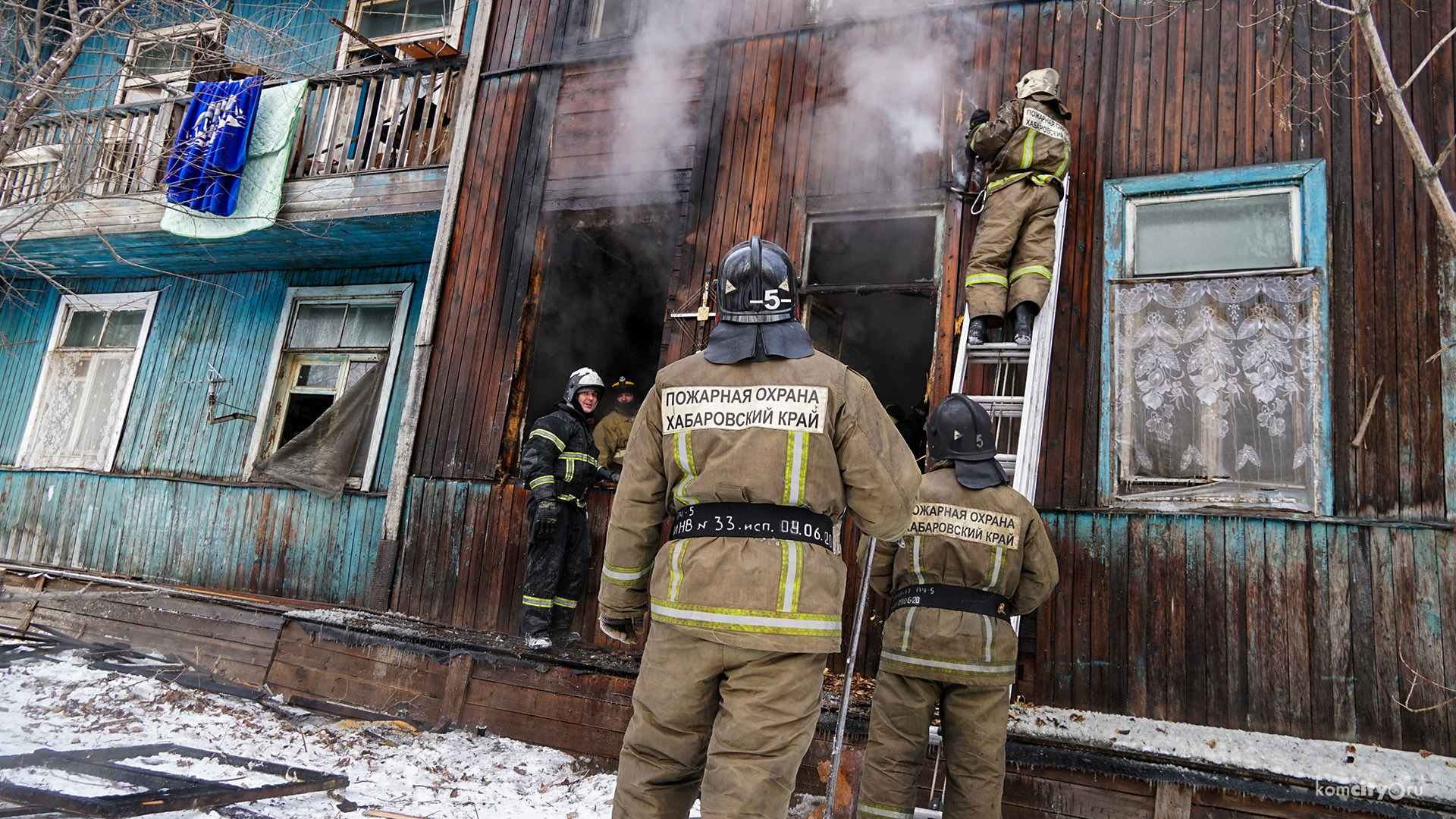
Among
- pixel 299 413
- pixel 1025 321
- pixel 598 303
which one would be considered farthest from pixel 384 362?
pixel 1025 321

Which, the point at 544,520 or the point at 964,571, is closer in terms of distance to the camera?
Result: the point at 964,571

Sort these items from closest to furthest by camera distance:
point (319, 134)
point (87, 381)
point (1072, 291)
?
point (1072, 291), point (319, 134), point (87, 381)

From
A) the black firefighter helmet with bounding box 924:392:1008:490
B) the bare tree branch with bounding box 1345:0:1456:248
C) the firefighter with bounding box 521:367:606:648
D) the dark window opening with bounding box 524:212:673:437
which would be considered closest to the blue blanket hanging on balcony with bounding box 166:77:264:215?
the dark window opening with bounding box 524:212:673:437

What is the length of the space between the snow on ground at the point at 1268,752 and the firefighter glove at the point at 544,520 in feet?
10.6

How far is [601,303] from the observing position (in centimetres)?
899

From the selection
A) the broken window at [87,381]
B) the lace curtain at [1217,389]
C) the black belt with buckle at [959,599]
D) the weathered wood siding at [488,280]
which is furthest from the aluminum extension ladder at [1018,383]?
the broken window at [87,381]

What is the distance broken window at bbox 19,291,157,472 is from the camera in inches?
401

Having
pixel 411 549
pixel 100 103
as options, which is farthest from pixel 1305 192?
pixel 100 103

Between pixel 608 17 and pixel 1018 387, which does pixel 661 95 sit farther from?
pixel 1018 387

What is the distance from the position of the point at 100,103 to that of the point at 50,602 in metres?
7.65

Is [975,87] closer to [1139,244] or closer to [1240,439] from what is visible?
[1139,244]

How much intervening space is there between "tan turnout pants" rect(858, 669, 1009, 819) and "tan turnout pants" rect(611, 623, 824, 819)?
1.22m

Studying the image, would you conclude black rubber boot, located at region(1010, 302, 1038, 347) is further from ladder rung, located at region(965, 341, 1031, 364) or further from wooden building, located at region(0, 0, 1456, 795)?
wooden building, located at region(0, 0, 1456, 795)

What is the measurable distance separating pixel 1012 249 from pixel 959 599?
2.37m
